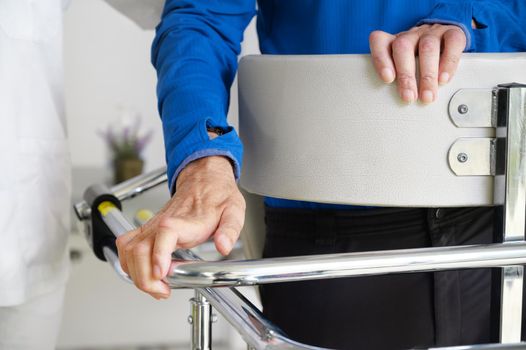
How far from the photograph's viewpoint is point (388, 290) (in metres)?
0.94

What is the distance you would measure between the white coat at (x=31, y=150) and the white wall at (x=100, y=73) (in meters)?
1.48

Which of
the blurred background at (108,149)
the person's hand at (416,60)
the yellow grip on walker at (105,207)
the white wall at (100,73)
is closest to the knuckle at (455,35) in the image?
the person's hand at (416,60)

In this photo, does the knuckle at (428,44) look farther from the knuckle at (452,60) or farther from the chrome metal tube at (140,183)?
the chrome metal tube at (140,183)

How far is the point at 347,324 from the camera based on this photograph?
948mm

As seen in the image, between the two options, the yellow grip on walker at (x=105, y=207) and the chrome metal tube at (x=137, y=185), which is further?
the chrome metal tube at (x=137, y=185)

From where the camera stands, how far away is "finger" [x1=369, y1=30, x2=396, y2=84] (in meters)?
0.70

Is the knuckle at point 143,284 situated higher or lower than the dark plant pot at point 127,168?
lower

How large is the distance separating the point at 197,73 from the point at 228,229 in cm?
27

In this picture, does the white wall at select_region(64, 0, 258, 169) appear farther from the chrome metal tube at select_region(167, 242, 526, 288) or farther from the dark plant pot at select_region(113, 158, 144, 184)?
the chrome metal tube at select_region(167, 242, 526, 288)

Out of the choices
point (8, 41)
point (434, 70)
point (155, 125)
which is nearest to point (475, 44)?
point (434, 70)

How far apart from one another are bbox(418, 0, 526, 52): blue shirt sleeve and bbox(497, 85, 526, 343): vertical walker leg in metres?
0.10

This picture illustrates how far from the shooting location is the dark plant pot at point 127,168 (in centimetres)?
239

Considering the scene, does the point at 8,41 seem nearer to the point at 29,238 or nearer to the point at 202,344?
the point at 29,238

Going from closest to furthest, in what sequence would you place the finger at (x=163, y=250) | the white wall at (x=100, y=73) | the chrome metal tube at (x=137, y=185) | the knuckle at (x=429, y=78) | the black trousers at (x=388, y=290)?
the finger at (x=163, y=250) → the knuckle at (x=429, y=78) → the black trousers at (x=388, y=290) → the chrome metal tube at (x=137, y=185) → the white wall at (x=100, y=73)
